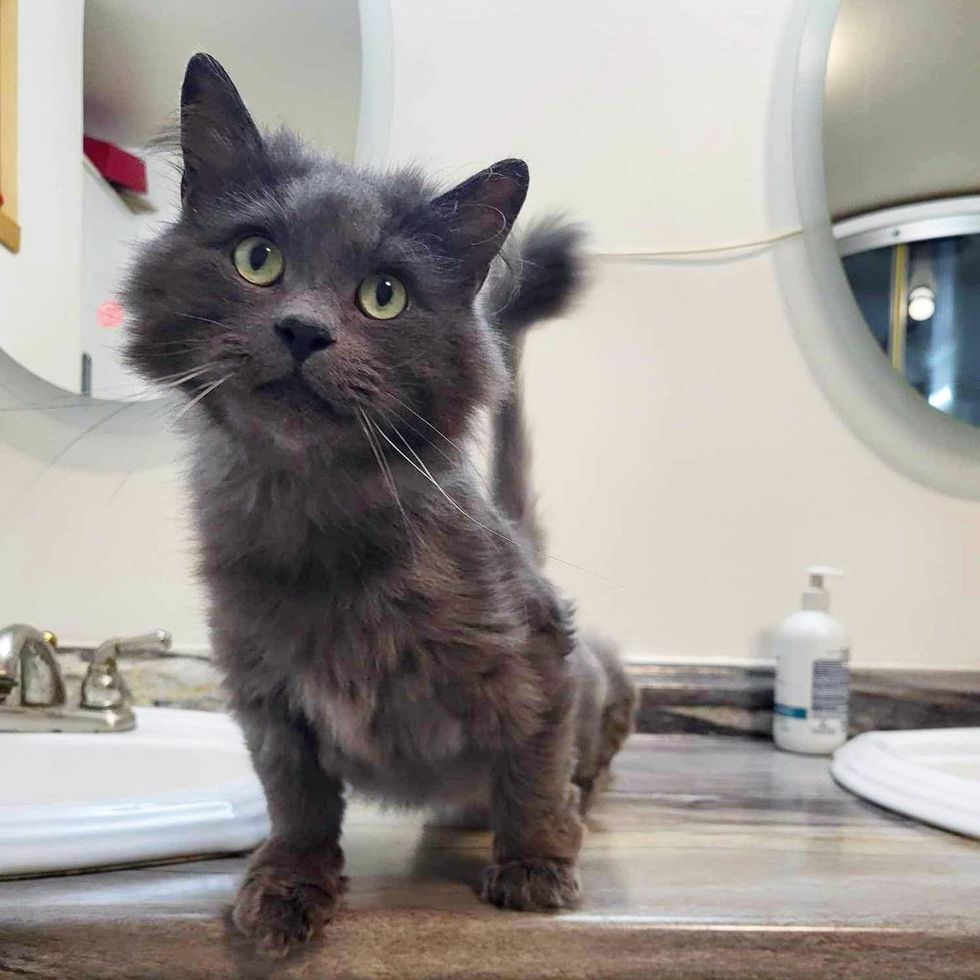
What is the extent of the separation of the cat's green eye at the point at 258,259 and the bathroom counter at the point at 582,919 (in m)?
0.42

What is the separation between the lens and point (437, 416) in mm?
534

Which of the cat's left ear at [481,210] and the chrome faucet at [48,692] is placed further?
the chrome faucet at [48,692]

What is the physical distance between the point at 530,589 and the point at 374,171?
0.31m

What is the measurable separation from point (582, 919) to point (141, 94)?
1.05 meters

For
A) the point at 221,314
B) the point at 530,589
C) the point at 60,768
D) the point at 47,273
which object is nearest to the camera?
the point at 221,314

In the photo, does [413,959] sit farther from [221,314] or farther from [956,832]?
[956,832]

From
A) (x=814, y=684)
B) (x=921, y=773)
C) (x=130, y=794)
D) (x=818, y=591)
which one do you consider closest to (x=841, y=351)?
(x=818, y=591)

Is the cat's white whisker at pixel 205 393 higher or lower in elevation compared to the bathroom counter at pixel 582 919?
higher

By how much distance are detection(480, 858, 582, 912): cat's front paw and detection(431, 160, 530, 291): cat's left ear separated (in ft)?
1.34

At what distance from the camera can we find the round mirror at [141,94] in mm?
1072

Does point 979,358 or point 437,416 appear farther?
point 979,358

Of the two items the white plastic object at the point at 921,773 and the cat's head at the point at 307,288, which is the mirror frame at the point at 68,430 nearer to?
the cat's head at the point at 307,288

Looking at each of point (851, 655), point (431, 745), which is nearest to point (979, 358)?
point (851, 655)

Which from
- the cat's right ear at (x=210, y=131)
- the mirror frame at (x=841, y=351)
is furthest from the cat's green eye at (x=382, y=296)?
the mirror frame at (x=841, y=351)
